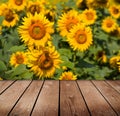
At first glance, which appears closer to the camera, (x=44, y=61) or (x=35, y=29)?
(x=44, y=61)

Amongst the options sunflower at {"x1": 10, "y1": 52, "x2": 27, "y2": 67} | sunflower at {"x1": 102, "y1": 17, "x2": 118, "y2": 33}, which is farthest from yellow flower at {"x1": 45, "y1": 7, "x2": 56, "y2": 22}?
sunflower at {"x1": 102, "y1": 17, "x2": 118, "y2": 33}

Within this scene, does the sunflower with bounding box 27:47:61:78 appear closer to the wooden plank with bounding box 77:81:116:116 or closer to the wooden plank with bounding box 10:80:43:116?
the wooden plank with bounding box 10:80:43:116

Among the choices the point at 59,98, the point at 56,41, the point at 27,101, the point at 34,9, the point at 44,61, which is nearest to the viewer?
the point at 27,101

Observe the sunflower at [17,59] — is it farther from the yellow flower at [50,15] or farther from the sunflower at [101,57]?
the sunflower at [101,57]

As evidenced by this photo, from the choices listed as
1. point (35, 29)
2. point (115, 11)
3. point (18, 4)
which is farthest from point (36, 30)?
point (115, 11)

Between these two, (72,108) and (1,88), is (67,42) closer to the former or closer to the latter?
(1,88)

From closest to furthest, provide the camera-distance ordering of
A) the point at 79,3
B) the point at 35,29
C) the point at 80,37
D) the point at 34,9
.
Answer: the point at 35,29
the point at 34,9
the point at 80,37
the point at 79,3

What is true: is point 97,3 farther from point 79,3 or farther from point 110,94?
point 110,94

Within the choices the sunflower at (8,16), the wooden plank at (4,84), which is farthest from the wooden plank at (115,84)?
the sunflower at (8,16)
